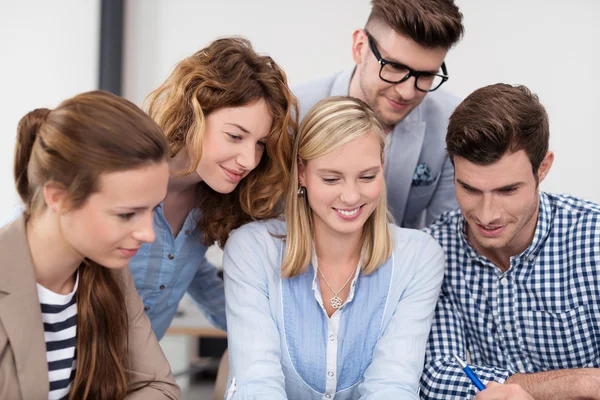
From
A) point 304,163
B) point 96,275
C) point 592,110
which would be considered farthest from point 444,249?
point 592,110

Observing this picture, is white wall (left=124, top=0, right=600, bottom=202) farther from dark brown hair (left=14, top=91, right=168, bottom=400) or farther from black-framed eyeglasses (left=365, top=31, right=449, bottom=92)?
dark brown hair (left=14, top=91, right=168, bottom=400)

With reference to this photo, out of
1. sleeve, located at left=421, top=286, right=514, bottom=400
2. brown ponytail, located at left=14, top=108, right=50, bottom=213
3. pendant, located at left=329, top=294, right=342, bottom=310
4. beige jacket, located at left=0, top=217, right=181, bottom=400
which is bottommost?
sleeve, located at left=421, top=286, right=514, bottom=400

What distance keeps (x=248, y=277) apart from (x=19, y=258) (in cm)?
62

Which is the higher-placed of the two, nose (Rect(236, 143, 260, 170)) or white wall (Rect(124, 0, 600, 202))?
white wall (Rect(124, 0, 600, 202))

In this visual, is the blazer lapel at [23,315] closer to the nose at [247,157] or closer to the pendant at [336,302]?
the nose at [247,157]

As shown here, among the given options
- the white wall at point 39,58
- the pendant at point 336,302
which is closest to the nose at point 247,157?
the pendant at point 336,302

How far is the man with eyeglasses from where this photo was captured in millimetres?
2188

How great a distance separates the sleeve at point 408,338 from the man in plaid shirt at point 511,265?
0.36 feet

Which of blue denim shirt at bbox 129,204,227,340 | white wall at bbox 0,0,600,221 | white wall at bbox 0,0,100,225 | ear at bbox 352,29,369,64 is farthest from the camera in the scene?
white wall at bbox 0,0,600,221

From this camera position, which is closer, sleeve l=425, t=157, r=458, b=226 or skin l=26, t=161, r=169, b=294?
skin l=26, t=161, r=169, b=294

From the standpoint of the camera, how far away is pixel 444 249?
83.5 inches

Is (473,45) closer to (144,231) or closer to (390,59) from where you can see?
(390,59)

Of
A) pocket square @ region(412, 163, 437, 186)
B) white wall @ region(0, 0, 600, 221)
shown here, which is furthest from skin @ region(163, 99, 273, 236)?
white wall @ region(0, 0, 600, 221)

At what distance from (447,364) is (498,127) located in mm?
615
